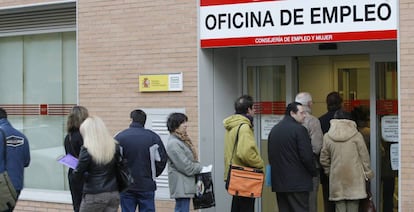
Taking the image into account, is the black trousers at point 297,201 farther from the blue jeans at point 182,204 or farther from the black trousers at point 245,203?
the blue jeans at point 182,204

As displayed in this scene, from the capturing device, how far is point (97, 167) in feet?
23.3

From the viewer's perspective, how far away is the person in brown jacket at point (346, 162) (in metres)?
8.21

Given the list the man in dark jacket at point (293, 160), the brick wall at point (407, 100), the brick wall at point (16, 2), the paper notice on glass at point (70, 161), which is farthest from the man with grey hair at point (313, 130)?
the brick wall at point (16, 2)

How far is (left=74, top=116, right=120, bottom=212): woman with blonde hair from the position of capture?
704cm

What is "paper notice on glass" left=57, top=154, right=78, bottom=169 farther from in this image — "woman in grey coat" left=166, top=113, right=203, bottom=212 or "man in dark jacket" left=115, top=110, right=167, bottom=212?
"woman in grey coat" left=166, top=113, right=203, bottom=212

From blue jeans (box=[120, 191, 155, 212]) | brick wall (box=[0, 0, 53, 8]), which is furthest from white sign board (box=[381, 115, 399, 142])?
brick wall (box=[0, 0, 53, 8])

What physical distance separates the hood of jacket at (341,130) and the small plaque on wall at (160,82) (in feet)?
7.82

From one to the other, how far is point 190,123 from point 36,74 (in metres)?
3.77

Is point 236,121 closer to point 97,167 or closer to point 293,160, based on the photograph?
point 293,160

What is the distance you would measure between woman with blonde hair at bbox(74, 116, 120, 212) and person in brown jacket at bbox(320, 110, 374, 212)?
2717 mm

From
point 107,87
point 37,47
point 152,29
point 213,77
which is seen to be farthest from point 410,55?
point 37,47

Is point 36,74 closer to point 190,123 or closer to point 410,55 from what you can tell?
point 190,123

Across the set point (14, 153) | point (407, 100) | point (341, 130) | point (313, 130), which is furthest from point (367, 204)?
point (14, 153)

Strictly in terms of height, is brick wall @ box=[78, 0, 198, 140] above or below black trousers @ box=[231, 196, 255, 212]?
above
